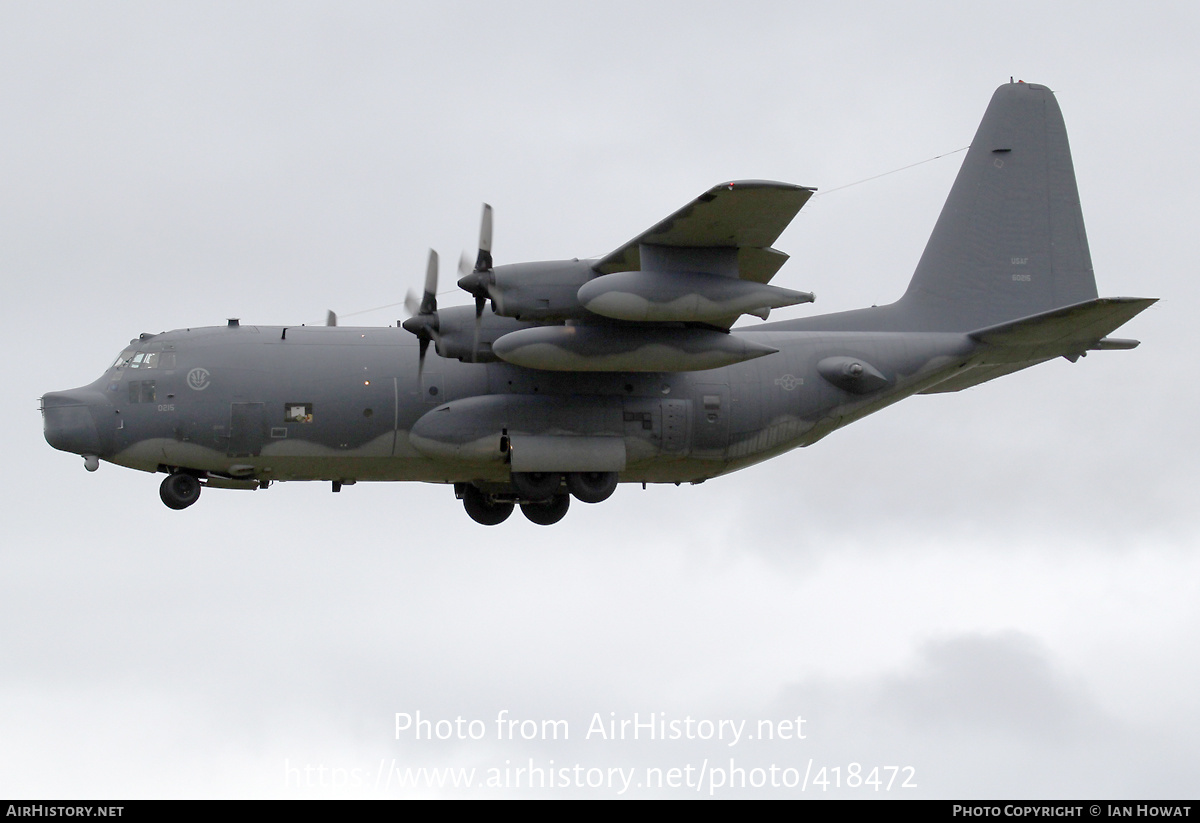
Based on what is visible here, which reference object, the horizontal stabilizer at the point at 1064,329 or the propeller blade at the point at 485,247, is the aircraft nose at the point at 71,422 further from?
the horizontal stabilizer at the point at 1064,329

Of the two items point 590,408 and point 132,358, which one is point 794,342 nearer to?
point 590,408

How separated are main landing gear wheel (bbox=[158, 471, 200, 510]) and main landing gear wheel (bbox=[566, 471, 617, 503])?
4.85 metres

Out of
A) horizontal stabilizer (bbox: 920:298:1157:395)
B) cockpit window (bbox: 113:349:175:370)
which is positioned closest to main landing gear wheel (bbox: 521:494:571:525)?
cockpit window (bbox: 113:349:175:370)

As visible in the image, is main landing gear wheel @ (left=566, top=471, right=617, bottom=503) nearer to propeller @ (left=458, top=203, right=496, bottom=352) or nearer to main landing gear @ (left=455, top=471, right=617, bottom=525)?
main landing gear @ (left=455, top=471, right=617, bottom=525)

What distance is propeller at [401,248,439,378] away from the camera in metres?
20.2

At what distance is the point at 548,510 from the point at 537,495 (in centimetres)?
155

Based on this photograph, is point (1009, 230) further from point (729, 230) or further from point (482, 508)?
point (482, 508)

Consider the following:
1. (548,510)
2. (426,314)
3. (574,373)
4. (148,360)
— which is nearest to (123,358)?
(148,360)

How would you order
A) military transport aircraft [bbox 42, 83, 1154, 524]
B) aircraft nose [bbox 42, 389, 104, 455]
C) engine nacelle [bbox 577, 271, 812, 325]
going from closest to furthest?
engine nacelle [bbox 577, 271, 812, 325] < military transport aircraft [bbox 42, 83, 1154, 524] < aircraft nose [bbox 42, 389, 104, 455]

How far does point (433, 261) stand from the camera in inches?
814

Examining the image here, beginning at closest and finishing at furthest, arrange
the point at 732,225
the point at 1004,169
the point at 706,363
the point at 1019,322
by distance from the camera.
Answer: the point at 732,225, the point at 706,363, the point at 1019,322, the point at 1004,169

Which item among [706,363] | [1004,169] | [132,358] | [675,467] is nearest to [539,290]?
[706,363]

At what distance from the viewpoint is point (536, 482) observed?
21.1 metres

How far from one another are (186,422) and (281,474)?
55.8 inches
